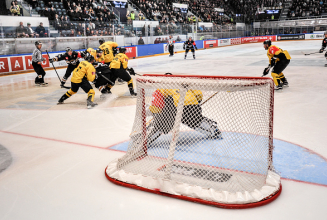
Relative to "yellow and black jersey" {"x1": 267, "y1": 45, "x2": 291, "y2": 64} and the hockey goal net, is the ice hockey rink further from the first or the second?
"yellow and black jersey" {"x1": 267, "y1": 45, "x2": 291, "y2": 64}

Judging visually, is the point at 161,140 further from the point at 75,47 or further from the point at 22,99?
the point at 75,47

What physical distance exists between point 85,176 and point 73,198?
437mm

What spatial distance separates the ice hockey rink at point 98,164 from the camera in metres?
2.41

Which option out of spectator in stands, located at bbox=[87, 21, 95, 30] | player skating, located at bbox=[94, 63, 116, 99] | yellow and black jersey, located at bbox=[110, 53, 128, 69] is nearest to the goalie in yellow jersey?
player skating, located at bbox=[94, 63, 116, 99]

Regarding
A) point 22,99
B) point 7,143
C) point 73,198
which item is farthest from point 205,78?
point 22,99

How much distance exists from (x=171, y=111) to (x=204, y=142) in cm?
69

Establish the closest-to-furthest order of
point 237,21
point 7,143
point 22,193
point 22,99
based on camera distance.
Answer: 1. point 22,193
2. point 7,143
3. point 22,99
4. point 237,21

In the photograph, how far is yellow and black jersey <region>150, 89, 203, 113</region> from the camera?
311cm

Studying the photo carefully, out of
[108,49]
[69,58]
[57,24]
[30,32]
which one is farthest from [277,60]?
[57,24]

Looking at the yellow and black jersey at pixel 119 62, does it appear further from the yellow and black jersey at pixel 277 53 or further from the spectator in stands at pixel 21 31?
the spectator in stands at pixel 21 31

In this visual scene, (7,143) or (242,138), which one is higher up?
(242,138)

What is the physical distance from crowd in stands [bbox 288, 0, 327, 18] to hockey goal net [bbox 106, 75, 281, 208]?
111 ft

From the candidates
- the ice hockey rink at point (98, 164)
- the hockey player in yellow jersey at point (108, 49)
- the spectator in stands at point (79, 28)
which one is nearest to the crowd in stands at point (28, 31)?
→ the spectator in stands at point (79, 28)

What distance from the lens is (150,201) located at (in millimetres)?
2562
